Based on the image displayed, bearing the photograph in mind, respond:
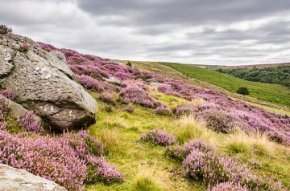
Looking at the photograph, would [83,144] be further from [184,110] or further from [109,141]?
[184,110]

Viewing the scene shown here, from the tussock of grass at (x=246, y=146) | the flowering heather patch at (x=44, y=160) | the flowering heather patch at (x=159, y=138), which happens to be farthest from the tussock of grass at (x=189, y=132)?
the flowering heather patch at (x=44, y=160)

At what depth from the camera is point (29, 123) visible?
27.7 ft

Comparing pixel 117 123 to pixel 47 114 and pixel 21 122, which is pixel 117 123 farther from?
pixel 21 122

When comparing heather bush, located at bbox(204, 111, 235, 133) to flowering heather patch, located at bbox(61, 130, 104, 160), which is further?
heather bush, located at bbox(204, 111, 235, 133)

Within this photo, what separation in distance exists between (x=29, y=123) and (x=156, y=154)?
383 cm

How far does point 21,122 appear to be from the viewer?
841 centimetres

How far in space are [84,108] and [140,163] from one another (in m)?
2.72

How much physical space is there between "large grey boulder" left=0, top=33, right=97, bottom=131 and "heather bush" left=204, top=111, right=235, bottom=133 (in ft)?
20.5

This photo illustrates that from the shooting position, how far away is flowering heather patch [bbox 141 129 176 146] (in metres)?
10.2

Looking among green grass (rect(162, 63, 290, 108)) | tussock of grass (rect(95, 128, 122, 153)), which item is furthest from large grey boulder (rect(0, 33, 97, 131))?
green grass (rect(162, 63, 290, 108))

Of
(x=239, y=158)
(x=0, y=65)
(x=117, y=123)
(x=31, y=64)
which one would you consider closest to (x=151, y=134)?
(x=117, y=123)

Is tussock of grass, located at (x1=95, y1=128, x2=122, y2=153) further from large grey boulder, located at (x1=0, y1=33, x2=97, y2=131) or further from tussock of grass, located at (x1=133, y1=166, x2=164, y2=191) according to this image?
tussock of grass, located at (x1=133, y1=166, x2=164, y2=191)

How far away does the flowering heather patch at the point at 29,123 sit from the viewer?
329 inches

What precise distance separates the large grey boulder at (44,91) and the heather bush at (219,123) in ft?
20.5
